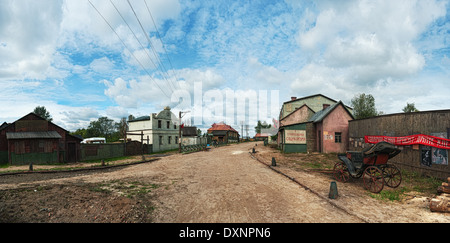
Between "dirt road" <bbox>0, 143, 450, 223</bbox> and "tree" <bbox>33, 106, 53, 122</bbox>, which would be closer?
"dirt road" <bbox>0, 143, 450, 223</bbox>

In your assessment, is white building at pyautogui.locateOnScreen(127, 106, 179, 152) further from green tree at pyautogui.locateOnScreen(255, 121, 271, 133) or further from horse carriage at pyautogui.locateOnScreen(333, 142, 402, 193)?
green tree at pyautogui.locateOnScreen(255, 121, 271, 133)

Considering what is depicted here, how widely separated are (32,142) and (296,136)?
27081mm

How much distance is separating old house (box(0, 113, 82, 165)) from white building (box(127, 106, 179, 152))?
10.2 meters

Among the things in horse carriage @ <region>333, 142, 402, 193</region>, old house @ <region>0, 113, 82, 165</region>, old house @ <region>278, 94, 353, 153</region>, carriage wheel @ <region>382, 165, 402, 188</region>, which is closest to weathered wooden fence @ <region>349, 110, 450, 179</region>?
carriage wheel @ <region>382, 165, 402, 188</region>

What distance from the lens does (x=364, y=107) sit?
4050 cm

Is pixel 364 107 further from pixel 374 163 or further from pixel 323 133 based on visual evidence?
pixel 374 163

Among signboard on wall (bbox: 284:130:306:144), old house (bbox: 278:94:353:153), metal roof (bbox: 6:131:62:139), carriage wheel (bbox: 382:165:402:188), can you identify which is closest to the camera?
carriage wheel (bbox: 382:165:402:188)

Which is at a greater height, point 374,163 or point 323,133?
point 323,133

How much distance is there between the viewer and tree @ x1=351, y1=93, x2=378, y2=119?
1561 inches

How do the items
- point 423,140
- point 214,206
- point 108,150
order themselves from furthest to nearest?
point 108,150
point 423,140
point 214,206

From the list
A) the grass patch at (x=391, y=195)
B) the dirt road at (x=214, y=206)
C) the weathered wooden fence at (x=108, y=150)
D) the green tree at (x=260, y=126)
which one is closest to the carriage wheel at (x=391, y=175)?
the grass patch at (x=391, y=195)

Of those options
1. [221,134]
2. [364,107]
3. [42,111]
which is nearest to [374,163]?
[364,107]
